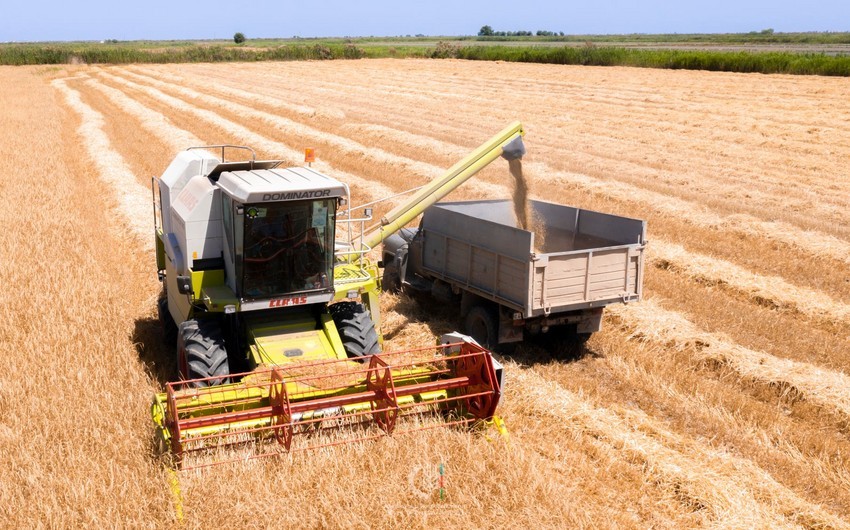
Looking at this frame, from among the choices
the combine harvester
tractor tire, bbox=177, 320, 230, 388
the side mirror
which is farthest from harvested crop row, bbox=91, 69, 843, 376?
the side mirror

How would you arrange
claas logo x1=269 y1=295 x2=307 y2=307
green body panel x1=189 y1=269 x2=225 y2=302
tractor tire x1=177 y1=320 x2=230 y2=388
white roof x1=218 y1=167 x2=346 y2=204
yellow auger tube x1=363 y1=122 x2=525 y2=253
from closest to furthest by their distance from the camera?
white roof x1=218 y1=167 x2=346 y2=204, tractor tire x1=177 y1=320 x2=230 y2=388, claas logo x1=269 y1=295 x2=307 y2=307, green body panel x1=189 y1=269 x2=225 y2=302, yellow auger tube x1=363 y1=122 x2=525 y2=253

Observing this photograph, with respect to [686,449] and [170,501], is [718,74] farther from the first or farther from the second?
[170,501]

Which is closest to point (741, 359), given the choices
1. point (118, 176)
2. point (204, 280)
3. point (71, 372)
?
point (204, 280)

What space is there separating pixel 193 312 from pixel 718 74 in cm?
3638

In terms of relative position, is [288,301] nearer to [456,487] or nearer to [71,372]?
[71,372]

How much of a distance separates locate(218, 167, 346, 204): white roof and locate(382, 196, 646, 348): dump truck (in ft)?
7.25

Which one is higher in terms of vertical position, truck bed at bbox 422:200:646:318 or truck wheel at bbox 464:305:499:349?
truck bed at bbox 422:200:646:318

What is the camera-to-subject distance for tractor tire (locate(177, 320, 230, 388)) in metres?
7.12

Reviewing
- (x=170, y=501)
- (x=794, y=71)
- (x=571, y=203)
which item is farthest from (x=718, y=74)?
(x=170, y=501)

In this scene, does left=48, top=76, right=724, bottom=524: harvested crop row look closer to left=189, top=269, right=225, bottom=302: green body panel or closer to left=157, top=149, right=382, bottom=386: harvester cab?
left=157, top=149, right=382, bottom=386: harvester cab

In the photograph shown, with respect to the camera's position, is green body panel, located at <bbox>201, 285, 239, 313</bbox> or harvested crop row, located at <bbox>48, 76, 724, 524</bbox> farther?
green body panel, located at <bbox>201, 285, 239, 313</bbox>

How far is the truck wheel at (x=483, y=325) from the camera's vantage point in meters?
9.20

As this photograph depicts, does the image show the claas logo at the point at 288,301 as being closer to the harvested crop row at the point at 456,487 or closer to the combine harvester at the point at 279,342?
the combine harvester at the point at 279,342

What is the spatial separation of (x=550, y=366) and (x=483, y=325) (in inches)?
36.8
